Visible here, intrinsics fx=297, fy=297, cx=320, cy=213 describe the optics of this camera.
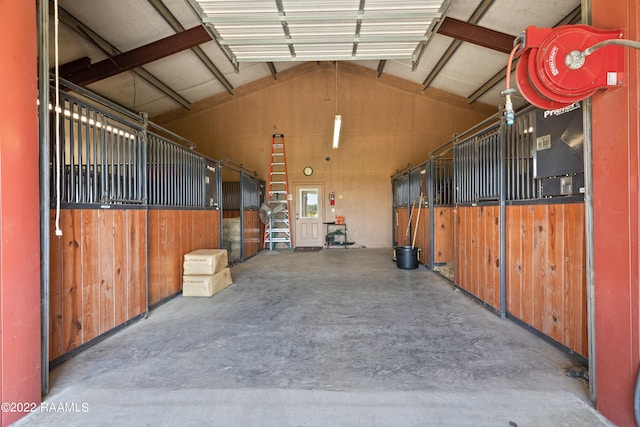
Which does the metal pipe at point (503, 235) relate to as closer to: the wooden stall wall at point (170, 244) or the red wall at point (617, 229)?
the red wall at point (617, 229)

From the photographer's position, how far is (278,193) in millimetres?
8852

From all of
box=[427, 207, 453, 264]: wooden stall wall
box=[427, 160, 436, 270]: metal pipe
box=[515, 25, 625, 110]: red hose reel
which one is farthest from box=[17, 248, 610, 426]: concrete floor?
box=[427, 207, 453, 264]: wooden stall wall

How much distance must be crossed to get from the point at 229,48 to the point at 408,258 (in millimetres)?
4434

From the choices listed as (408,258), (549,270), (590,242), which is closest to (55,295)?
(590,242)

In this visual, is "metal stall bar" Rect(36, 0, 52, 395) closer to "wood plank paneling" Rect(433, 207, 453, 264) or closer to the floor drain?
the floor drain

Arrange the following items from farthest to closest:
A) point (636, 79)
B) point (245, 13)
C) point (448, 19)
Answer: point (448, 19) → point (245, 13) → point (636, 79)

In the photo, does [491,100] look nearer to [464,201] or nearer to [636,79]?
[464,201]

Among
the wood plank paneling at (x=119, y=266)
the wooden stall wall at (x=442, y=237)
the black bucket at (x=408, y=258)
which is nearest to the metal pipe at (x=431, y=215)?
the wooden stall wall at (x=442, y=237)

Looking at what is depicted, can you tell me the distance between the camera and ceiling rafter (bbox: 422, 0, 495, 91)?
5243 mm

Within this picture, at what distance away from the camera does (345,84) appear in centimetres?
926

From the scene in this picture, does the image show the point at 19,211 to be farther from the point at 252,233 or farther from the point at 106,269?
the point at 252,233

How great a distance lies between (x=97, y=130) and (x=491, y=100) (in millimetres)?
9110

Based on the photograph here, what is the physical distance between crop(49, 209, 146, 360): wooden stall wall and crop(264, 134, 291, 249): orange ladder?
5.39 metres

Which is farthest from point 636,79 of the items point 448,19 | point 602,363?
point 448,19
